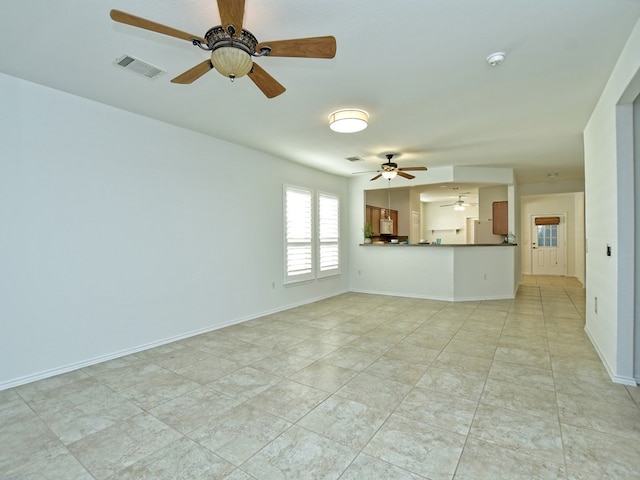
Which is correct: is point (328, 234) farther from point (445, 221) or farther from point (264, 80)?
point (445, 221)

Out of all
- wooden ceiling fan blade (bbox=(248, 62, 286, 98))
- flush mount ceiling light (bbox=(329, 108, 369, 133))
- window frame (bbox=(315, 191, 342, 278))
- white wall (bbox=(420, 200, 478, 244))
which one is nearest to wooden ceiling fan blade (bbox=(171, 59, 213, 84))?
wooden ceiling fan blade (bbox=(248, 62, 286, 98))

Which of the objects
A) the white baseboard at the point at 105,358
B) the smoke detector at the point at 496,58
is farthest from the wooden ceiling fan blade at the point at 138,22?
the white baseboard at the point at 105,358

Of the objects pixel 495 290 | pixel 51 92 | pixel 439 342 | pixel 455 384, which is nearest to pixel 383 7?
pixel 455 384

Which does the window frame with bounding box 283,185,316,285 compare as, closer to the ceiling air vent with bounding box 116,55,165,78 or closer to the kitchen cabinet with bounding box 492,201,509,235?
the ceiling air vent with bounding box 116,55,165,78

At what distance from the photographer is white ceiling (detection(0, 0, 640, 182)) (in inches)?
78.4

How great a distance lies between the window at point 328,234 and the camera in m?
6.52

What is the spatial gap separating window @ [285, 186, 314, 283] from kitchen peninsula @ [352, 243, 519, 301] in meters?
1.90

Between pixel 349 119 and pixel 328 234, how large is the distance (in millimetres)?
3542

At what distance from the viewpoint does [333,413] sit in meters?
2.28

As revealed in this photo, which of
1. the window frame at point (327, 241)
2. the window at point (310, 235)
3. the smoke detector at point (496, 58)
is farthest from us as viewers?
the window frame at point (327, 241)

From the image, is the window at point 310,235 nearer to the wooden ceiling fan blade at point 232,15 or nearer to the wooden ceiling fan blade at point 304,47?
the wooden ceiling fan blade at point 304,47

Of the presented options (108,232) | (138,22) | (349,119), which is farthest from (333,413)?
(108,232)

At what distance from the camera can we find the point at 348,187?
7441 millimetres

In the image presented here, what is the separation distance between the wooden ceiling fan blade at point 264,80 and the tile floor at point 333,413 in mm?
2323
